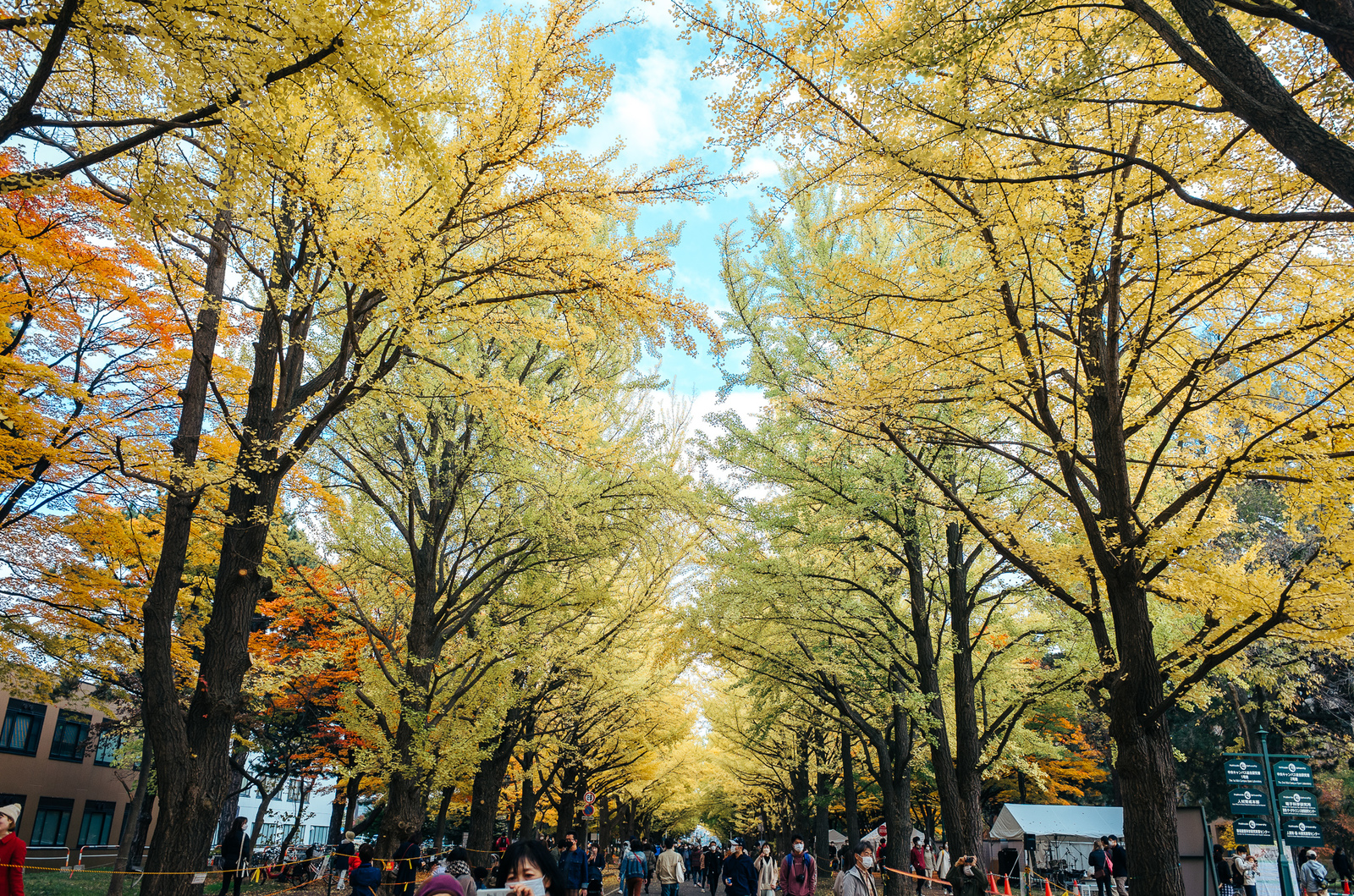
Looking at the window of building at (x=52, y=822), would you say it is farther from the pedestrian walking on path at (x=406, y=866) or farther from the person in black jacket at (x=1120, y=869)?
the person in black jacket at (x=1120, y=869)

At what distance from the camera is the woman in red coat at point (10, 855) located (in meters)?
6.49

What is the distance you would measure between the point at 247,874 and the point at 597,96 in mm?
24269

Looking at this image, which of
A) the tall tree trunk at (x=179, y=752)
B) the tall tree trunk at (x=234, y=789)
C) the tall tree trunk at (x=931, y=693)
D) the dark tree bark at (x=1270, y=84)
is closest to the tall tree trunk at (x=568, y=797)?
the tall tree trunk at (x=234, y=789)

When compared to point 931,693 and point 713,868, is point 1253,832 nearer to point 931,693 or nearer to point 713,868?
point 931,693

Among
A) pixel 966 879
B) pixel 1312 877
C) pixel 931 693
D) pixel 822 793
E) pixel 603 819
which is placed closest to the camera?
pixel 966 879

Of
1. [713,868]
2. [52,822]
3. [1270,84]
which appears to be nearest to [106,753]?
[52,822]

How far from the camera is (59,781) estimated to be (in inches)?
1244

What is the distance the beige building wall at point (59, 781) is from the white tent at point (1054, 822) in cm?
3100

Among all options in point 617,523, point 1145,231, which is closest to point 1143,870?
point 1145,231

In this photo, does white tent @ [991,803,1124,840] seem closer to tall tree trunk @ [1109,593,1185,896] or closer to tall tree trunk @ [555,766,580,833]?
tall tree trunk @ [555,766,580,833]

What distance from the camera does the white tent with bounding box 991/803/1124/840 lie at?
967 inches

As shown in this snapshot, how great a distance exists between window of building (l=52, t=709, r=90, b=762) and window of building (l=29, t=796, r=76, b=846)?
1.68 meters

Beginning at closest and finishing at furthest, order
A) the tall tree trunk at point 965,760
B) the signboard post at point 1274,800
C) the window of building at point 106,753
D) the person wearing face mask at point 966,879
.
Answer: the person wearing face mask at point 966,879
the tall tree trunk at point 965,760
the signboard post at point 1274,800
the window of building at point 106,753

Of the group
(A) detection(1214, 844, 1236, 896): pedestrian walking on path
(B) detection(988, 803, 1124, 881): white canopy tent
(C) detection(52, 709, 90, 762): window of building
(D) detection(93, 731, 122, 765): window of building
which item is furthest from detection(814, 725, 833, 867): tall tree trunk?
(D) detection(93, 731, 122, 765): window of building
